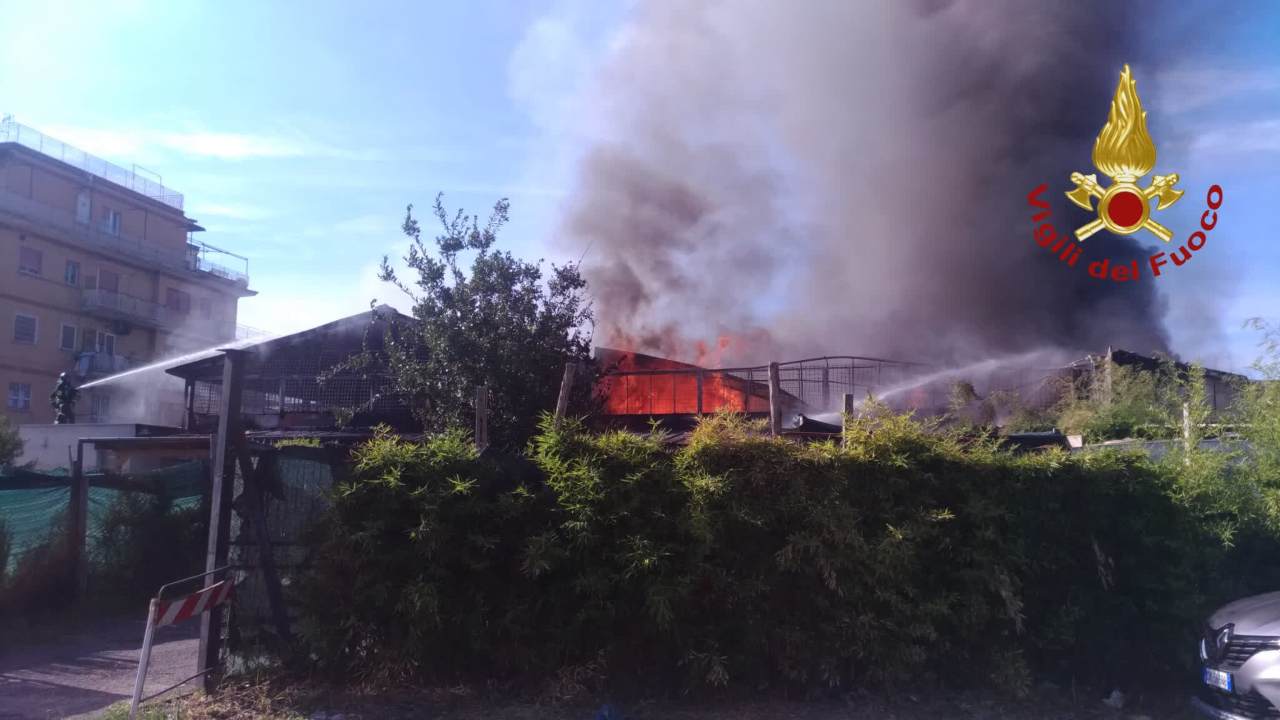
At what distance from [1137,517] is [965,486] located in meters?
1.59

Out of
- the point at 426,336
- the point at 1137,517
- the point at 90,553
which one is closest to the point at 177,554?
the point at 90,553

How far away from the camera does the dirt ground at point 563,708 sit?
6.29 m

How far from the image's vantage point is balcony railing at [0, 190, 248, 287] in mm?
35938

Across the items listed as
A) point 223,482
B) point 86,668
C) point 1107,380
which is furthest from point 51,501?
point 1107,380

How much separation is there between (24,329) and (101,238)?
562 centimetres

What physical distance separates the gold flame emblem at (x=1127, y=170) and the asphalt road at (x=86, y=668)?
13.5 metres

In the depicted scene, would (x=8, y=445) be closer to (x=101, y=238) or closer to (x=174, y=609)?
(x=174, y=609)

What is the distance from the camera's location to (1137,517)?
283 inches

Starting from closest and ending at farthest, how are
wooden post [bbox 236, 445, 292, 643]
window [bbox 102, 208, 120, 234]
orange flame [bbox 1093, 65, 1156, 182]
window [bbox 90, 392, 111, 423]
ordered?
1. wooden post [bbox 236, 445, 292, 643]
2. orange flame [bbox 1093, 65, 1156, 182]
3. window [bbox 90, 392, 111, 423]
4. window [bbox 102, 208, 120, 234]

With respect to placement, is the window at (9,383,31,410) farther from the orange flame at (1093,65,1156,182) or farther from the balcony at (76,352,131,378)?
the orange flame at (1093,65,1156,182)

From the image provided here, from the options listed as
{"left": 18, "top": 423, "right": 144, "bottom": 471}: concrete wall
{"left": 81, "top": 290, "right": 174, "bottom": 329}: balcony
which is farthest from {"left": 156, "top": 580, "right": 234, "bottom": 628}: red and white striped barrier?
{"left": 81, "top": 290, "right": 174, "bottom": 329}: balcony

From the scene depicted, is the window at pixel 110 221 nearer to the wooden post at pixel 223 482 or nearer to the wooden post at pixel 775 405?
the wooden post at pixel 223 482

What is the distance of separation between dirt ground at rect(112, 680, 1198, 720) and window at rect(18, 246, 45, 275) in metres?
37.7

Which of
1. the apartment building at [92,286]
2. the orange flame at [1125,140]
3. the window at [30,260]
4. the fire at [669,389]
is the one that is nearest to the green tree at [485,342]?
the fire at [669,389]
